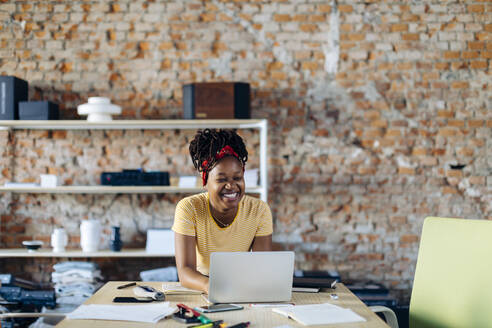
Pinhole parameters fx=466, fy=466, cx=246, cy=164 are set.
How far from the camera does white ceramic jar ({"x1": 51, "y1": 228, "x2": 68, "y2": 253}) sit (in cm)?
347

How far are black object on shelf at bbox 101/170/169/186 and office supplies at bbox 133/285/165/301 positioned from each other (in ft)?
5.05

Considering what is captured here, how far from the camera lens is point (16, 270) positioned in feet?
12.2

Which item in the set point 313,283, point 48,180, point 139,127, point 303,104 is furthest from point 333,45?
point 48,180

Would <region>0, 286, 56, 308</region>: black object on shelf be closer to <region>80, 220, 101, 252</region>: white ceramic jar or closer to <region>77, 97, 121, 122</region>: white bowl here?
<region>80, 220, 101, 252</region>: white ceramic jar

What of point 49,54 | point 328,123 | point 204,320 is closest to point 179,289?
point 204,320

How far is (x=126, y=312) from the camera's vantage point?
5.36 ft

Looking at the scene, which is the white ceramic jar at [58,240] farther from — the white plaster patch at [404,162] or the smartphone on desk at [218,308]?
the white plaster patch at [404,162]

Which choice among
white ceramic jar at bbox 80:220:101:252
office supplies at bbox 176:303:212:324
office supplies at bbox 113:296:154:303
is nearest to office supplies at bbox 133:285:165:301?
office supplies at bbox 113:296:154:303

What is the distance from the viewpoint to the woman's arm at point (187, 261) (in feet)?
6.63

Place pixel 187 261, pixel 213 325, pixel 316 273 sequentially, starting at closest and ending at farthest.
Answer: pixel 213 325, pixel 187 261, pixel 316 273

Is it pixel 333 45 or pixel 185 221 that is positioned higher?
pixel 333 45

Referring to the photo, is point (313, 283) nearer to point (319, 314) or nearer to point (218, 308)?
point (319, 314)

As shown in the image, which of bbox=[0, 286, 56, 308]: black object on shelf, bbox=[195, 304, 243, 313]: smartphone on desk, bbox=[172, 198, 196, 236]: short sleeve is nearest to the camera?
bbox=[195, 304, 243, 313]: smartphone on desk

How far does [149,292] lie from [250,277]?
44 centimetres
